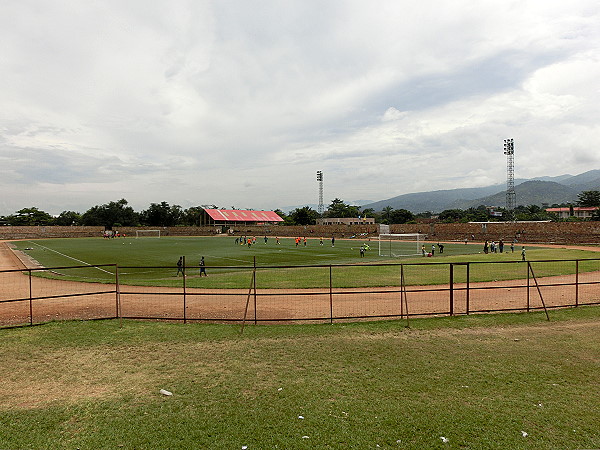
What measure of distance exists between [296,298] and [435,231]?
219 ft

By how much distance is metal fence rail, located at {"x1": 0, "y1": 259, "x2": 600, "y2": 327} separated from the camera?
13828 millimetres

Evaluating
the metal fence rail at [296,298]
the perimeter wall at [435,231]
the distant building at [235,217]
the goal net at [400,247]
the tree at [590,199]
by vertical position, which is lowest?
the goal net at [400,247]

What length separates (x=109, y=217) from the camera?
430 ft

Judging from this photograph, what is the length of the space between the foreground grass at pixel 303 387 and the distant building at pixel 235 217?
117948 millimetres

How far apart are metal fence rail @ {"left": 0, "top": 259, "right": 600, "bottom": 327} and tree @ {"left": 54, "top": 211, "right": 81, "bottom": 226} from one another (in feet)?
432

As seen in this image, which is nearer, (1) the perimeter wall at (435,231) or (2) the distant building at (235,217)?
(1) the perimeter wall at (435,231)

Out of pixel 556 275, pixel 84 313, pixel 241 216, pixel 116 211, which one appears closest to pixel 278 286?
pixel 84 313

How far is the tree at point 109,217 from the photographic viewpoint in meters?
130

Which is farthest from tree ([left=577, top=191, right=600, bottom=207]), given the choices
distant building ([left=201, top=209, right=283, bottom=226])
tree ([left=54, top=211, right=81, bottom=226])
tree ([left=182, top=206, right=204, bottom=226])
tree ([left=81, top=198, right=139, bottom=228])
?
tree ([left=54, top=211, right=81, bottom=226])

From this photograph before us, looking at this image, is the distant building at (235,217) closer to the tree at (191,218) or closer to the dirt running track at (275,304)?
the tree at (191,218)

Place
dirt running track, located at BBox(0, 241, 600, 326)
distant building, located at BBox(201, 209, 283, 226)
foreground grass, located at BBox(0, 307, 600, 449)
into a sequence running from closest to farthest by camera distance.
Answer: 1. foreground grass, located at BBox(0, 307, 600, 449)
2. dirt running track, located at BBox(0, 241, 600, 326)
3. distant building, located at BBox(201, 209, 283, 226)

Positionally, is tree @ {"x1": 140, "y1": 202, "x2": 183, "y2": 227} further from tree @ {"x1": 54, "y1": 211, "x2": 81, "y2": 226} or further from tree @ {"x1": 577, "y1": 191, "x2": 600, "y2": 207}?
tree @ {"x1": 577, "y1": 191, "x2": 600, "y2": 207}

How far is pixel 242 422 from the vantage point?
241 inches

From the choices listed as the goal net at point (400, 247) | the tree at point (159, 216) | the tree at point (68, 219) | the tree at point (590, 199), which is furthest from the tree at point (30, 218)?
the tree at point (590, 199)
